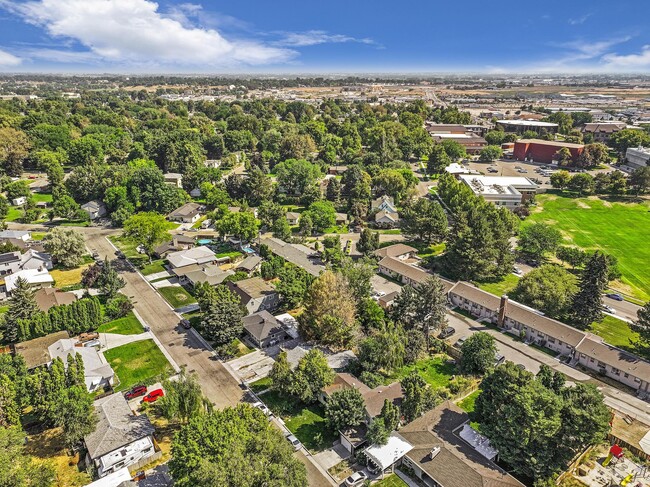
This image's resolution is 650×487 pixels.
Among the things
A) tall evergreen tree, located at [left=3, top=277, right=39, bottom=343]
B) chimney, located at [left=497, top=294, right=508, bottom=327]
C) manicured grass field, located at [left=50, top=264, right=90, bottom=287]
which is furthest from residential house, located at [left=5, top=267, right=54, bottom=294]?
chimney, located at [left=497, top=294, right=508, bottom=327]

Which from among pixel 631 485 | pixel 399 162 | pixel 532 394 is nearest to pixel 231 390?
pixel 532 394

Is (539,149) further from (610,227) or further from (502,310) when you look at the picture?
(502,310)

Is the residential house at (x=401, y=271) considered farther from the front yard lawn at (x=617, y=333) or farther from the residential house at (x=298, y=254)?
the front yard lawn at (x=617, y=333)

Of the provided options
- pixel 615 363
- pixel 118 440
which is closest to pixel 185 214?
pixel 118 440

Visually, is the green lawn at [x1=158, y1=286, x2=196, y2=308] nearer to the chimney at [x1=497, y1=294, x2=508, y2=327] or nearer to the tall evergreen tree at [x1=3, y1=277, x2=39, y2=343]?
the tall evergreen tree at [x1=3, y1=277, x2=39, y2=343]

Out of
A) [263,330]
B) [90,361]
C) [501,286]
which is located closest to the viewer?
[90,361]

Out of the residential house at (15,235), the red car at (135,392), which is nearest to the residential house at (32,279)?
the residential house at (15,235)
